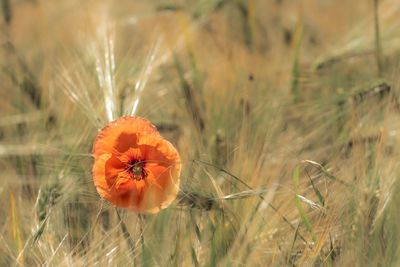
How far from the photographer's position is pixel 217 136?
143 centimetres

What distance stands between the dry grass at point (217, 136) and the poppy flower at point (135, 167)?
0.11ft

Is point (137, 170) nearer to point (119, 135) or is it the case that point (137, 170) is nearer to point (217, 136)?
point (119, 135)

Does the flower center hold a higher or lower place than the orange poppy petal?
lower

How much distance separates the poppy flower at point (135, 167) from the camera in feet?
3.59

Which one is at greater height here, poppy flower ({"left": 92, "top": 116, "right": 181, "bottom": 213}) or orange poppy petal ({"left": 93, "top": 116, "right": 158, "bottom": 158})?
orange poppy petal ({"left": 93, "top": 116, "right": 158, "bottom": 158})

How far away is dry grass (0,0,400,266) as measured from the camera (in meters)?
1.11

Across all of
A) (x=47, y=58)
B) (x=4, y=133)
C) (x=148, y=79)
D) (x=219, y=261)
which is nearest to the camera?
(x=219, y=261)

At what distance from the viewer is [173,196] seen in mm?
1093

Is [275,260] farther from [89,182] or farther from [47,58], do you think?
[47,58]

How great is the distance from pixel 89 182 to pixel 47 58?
2.38ft

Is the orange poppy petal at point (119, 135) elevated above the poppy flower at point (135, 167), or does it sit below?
above

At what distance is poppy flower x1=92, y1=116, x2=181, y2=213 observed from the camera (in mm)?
1095

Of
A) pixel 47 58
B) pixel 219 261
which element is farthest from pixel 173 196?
pixel 47 58

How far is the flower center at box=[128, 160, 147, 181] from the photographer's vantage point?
1.10 meters
